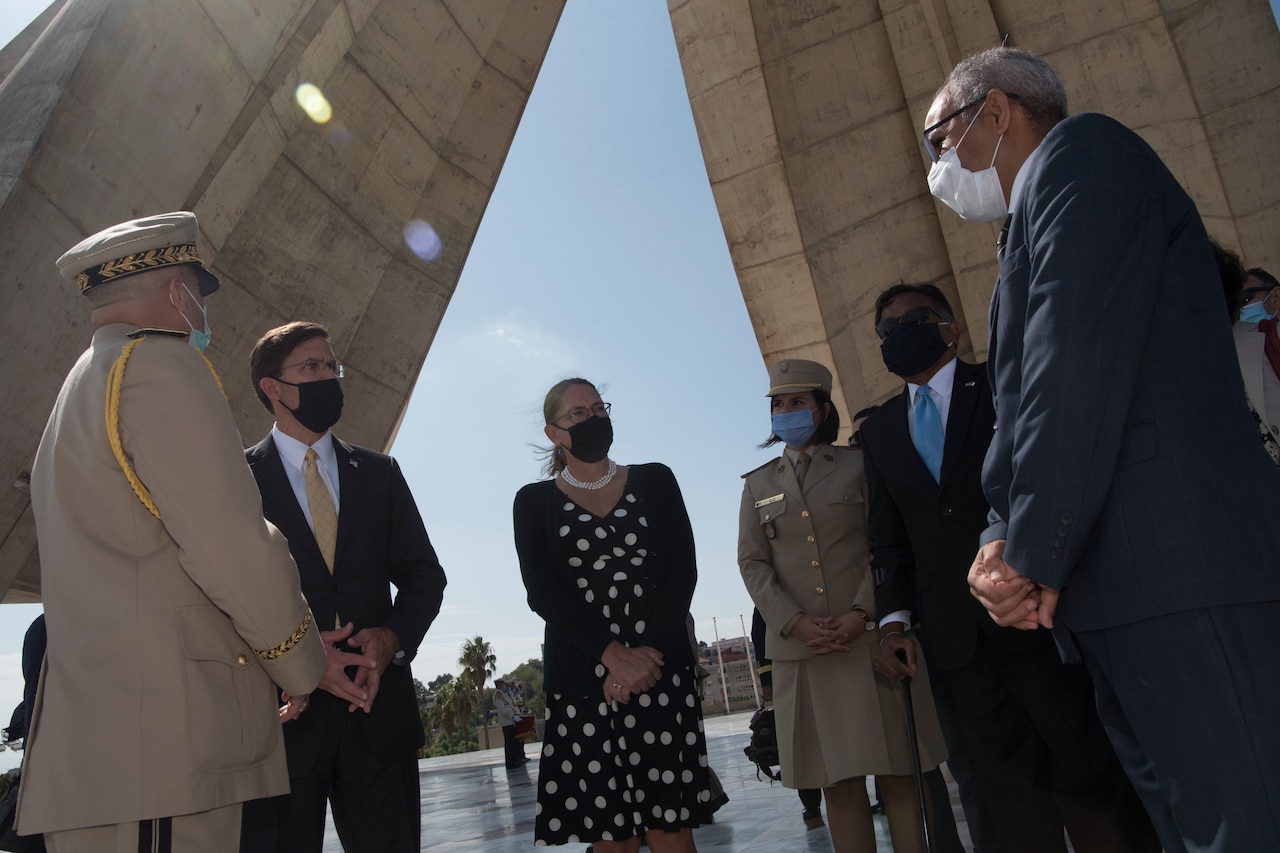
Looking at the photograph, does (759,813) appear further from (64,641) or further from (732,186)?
(732,186)

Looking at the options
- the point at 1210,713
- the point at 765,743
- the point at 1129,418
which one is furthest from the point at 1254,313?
the point at 765,743

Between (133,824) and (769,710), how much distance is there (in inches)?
172

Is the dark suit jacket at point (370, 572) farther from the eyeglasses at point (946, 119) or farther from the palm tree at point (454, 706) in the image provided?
the palm tree at point (454, 706)

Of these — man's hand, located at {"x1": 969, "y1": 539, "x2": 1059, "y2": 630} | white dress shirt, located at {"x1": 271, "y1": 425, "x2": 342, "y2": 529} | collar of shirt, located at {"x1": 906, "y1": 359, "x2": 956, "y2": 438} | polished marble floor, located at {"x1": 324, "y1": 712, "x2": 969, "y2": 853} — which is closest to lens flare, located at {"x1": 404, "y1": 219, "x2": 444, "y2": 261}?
polished marble floor, located at {"x1": 324, "y1": 712, "x2": 969, "y2": 853}

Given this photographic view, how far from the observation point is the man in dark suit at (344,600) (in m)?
2.72

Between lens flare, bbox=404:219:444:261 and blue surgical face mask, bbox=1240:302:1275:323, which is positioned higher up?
lens flare, bbox=404:219:444:261

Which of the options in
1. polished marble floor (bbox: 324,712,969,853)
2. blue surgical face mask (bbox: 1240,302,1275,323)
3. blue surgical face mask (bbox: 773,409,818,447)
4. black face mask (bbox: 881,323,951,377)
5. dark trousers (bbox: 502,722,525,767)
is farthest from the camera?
dark trousers (bbox: 502,722,525,767)

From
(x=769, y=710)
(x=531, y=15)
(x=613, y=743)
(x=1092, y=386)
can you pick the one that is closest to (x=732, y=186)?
(x=531, y=15)

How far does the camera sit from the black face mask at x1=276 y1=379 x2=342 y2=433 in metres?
3.19

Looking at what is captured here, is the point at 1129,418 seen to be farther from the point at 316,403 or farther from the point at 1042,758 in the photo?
the point at 316,403

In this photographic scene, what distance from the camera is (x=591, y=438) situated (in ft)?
12.6

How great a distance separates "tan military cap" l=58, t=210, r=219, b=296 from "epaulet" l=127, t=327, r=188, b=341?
7.2 inches

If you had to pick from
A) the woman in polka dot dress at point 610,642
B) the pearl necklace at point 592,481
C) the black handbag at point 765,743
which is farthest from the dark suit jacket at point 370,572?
the black handbag at point 765,743

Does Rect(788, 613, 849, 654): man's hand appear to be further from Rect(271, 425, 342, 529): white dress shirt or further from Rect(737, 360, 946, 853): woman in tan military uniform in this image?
Rect(271, 425, 342, 529): white dress shirt
